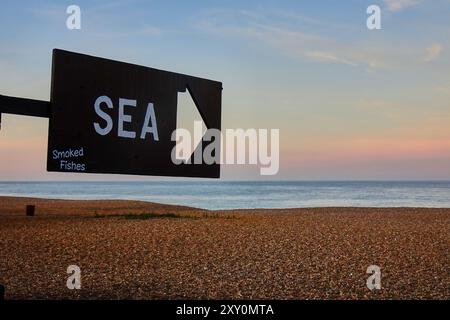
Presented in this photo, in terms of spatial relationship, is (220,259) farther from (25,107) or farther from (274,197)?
(274,197)

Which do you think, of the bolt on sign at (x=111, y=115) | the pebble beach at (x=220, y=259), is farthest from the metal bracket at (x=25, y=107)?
the pebble beach at (x=220, y=259)

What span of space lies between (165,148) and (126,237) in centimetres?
1318

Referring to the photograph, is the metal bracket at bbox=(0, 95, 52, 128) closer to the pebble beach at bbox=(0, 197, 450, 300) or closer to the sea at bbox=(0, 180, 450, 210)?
the pebble beach at bbox=(0, 197, 450, 300)

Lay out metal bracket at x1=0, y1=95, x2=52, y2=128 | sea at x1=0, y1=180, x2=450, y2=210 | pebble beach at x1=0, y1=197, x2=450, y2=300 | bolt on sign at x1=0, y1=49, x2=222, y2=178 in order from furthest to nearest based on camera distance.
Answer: sea at x1=0, y1=180, x2=450, y2=210 → pebble beach at x1=0, y1=197, x2=450, y2=300 → bolt on sign at x1=0, y1=49, x2=222, y2=178 → metal bracket at x1=0, y1=95, x2=52, y2=128

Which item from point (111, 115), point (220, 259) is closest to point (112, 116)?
point (111, 115)

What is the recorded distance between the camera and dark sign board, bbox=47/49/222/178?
384 centimetres

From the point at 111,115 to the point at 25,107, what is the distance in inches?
23.9

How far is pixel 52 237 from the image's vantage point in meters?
17.1

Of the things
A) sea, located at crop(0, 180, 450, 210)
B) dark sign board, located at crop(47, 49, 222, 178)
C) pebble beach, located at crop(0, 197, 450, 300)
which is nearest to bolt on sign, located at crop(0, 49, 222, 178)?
dark sign board, located at crop(47, 49, 222, 178)

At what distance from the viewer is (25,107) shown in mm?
3773

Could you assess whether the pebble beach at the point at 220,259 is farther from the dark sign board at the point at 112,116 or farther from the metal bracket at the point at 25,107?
the metal bracket at the point at 25,107

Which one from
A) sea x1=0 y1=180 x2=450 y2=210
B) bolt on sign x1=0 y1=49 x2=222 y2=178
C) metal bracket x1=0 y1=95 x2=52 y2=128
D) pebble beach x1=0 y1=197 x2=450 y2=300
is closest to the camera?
metal bracket x1=0 y1=95 x2=52 y2=128
